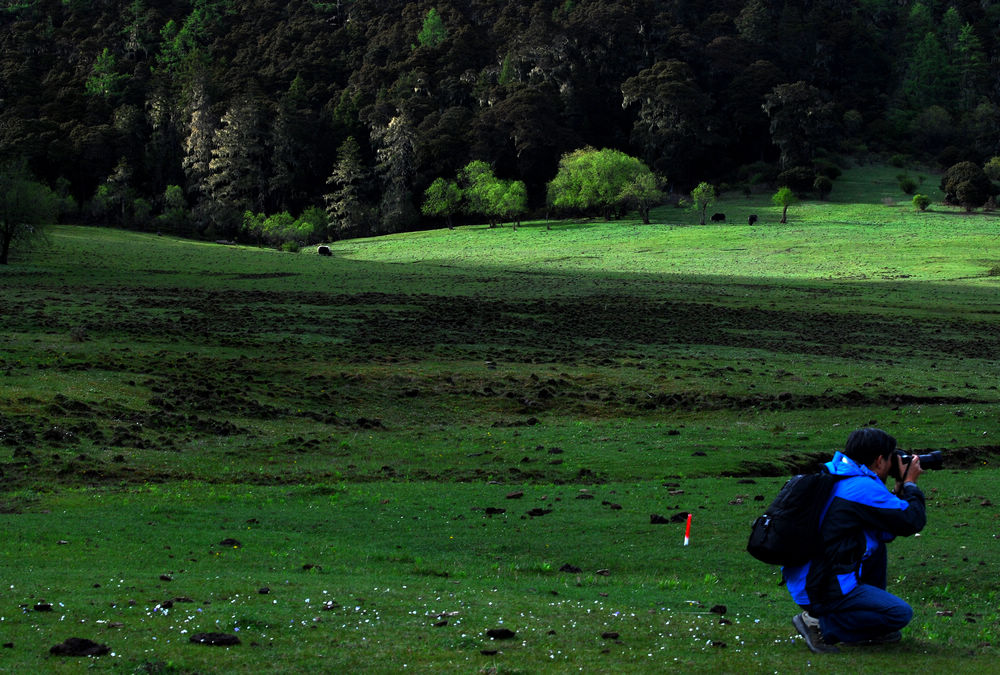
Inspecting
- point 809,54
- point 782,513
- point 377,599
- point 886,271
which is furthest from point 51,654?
point 809,54

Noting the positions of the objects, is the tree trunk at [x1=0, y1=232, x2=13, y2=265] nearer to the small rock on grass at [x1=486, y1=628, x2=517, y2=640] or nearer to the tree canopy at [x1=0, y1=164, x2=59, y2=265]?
the tree canopy at [x1=0, y1=164, x2=59, y2=265]

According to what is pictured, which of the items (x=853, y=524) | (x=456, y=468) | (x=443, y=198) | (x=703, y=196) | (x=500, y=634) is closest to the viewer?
(x=853, y=524)

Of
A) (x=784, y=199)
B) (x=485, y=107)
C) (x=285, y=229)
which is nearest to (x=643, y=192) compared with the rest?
(x=784, y=199)

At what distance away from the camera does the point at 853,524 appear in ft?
29.8

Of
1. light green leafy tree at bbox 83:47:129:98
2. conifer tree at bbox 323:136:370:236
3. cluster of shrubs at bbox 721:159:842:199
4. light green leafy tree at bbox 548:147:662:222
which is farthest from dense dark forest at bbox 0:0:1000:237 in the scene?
light green leafy tree at bbox 548:147:662:222

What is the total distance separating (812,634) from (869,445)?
196 cm

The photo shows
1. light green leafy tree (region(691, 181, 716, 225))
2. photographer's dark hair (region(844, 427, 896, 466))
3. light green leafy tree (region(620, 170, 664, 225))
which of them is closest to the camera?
photographer's dark hair (region(844, 427, 896, 466))

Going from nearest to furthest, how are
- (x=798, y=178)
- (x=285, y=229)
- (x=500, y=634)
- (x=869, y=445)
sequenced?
(x=869, y=445) < (x=500, y=634) < (x=285, y=229) < (x=798, y=178)

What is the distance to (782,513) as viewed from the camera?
359 inches

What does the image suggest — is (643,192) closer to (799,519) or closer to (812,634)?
(812,634)

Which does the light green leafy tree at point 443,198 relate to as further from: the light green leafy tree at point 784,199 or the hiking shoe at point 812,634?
the hiking shoe at point 812,634

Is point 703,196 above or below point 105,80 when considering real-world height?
below

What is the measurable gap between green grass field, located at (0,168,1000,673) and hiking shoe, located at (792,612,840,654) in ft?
0.47

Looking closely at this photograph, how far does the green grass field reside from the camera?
398 inches
